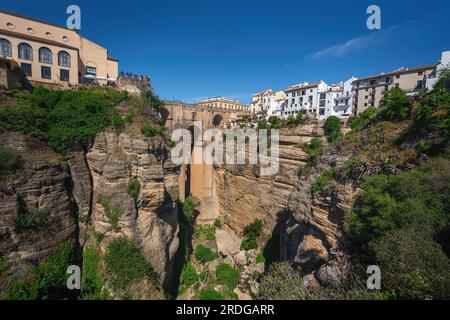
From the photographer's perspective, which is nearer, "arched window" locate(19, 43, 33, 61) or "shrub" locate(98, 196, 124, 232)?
"shrub" locate(98, 196, 124, 232)

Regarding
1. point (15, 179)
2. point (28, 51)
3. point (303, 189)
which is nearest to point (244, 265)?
point (303, 189)

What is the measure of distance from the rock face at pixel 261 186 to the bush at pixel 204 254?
454cm

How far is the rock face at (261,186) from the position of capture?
20078mm

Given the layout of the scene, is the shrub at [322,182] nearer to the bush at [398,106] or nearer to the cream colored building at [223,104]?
the bush at [398,106]

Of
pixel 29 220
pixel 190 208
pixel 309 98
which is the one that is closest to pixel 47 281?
pixel 29 220

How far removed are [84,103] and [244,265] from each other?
1890 centimetres

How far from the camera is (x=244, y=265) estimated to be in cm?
2102

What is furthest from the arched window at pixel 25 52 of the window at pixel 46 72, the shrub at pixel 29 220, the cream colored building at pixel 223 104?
the cream colored building at pixel 223 104

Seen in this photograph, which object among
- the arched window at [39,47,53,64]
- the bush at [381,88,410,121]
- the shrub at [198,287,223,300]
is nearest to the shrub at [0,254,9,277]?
the shrub at [198,287,223,300]

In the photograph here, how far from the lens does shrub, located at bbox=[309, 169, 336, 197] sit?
11266 millimetres

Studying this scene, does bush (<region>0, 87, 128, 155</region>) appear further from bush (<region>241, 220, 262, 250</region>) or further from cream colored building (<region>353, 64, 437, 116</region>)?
cream colored building (<region>353, 64, 437, 116</region>)

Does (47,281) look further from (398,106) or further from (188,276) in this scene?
(398,106)

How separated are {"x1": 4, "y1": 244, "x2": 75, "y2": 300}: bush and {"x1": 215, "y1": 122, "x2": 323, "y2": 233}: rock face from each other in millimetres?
16309
